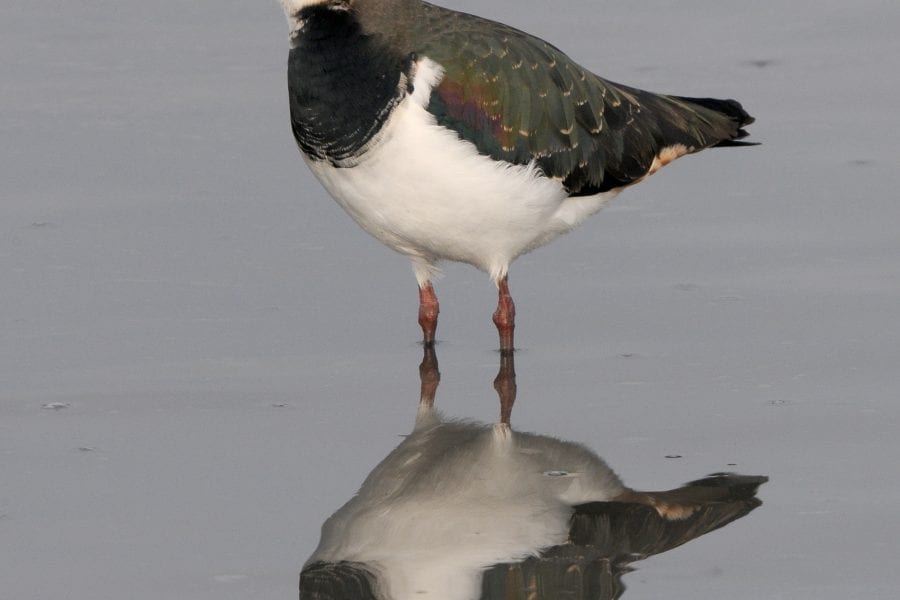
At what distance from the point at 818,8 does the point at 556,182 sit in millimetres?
5041

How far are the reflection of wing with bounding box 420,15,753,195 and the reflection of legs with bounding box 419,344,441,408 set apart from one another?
109 centimetres

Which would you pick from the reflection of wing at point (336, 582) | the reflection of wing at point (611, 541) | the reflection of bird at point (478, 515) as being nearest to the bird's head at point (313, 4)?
the reflection of bird at point (478, 515)

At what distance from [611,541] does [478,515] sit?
0.59m

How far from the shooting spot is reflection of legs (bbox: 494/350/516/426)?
8.75 meters

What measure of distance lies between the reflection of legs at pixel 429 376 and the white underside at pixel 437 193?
1.70 feet

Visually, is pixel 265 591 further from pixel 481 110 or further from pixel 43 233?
pixel 43 233

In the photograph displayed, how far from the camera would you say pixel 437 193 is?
29.4 ft

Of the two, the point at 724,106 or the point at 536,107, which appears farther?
the point at 724,106

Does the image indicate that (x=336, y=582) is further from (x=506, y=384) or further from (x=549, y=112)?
(x=549, y=112)

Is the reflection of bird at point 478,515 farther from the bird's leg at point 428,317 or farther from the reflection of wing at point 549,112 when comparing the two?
the reflection of wing at point 549,112

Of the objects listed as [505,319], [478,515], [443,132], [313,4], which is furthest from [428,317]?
[478,515]

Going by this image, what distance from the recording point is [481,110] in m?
9.15

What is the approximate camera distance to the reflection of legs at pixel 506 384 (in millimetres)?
8750

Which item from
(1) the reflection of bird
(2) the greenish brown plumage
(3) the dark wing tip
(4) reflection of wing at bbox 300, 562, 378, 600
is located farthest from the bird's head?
(4) reflection of wing at bbox 300, 562, 378, 600
